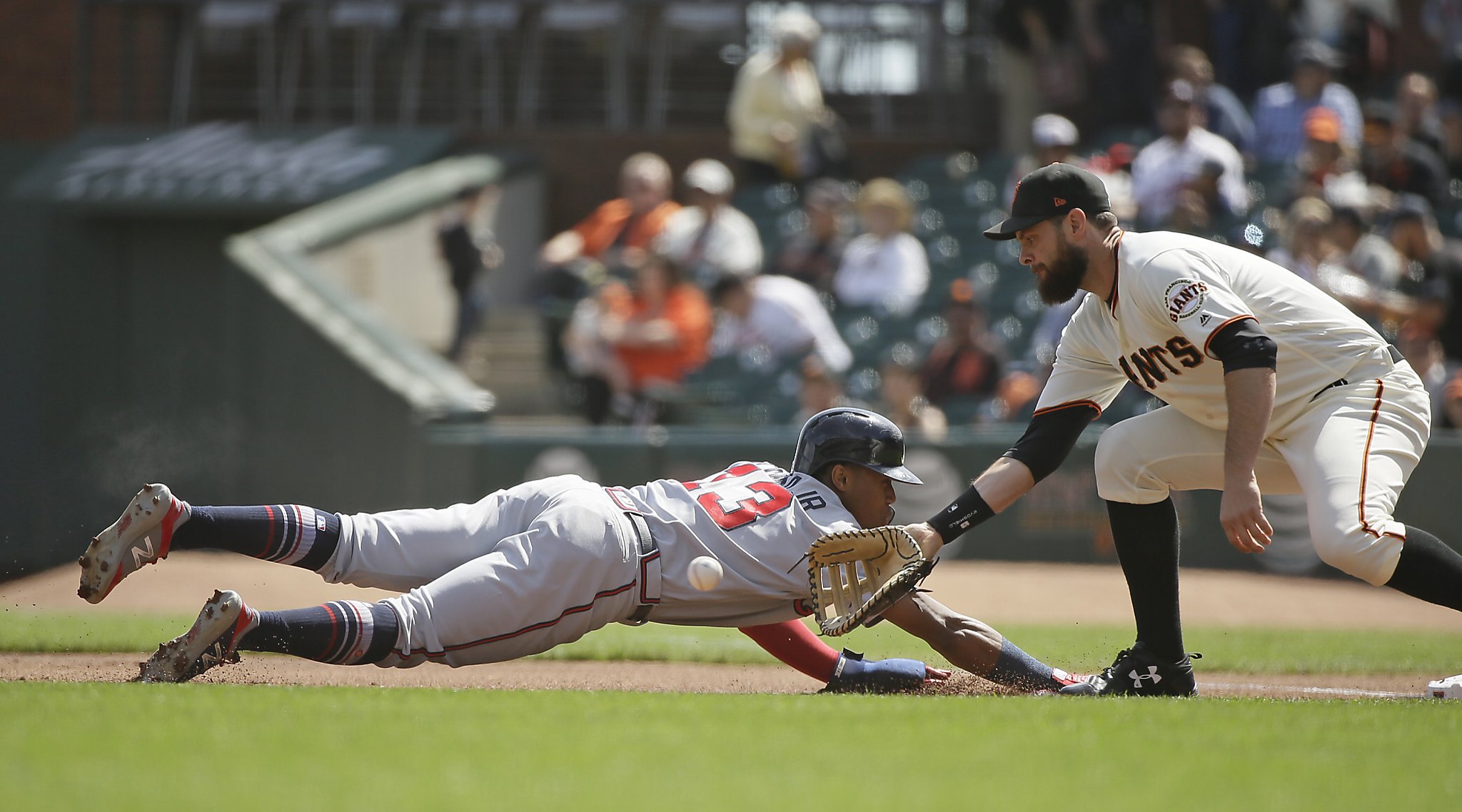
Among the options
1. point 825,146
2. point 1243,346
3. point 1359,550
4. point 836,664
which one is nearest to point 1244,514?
point 1359,550

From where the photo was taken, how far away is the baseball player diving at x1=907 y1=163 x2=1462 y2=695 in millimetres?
4195

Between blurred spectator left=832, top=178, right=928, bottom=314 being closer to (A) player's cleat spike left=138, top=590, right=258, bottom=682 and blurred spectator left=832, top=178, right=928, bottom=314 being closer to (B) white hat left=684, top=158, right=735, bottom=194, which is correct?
(B) white hat left=684, top=158, right=735, bottom=194

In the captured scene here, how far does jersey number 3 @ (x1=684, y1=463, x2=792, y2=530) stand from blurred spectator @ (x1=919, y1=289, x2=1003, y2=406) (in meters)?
5.81

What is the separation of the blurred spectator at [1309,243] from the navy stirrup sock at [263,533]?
6952 mm

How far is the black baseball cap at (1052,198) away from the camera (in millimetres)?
4438

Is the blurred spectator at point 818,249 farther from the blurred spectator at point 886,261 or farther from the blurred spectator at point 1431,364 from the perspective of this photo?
the blurred spectator at point 1431,364

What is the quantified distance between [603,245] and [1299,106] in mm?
5614

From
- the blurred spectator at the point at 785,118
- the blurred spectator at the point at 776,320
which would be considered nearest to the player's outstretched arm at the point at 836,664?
the blurred spectator at the point at 776,320

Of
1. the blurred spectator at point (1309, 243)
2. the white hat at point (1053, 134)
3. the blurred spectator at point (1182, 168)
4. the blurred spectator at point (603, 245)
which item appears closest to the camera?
the blurred spectator at point (1309, 243)

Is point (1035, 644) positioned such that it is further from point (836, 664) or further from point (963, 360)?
point (963, 360)

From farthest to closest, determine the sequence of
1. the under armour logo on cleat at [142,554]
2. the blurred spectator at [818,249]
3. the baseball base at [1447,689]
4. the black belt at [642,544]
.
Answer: the blurred spectator at [818,249], the baseball base at [1447,689], the black belt at [642,544], the under armour logo on cleat at [142,554]

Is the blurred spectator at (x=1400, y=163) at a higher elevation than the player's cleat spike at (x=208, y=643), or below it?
higher

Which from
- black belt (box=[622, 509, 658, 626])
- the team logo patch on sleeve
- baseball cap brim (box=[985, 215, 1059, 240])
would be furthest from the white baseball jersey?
black belt (box=[622, 509, 658, 626])

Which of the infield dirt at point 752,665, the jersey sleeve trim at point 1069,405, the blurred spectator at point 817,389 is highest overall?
the jersey sleeve trim at point 1069,405
